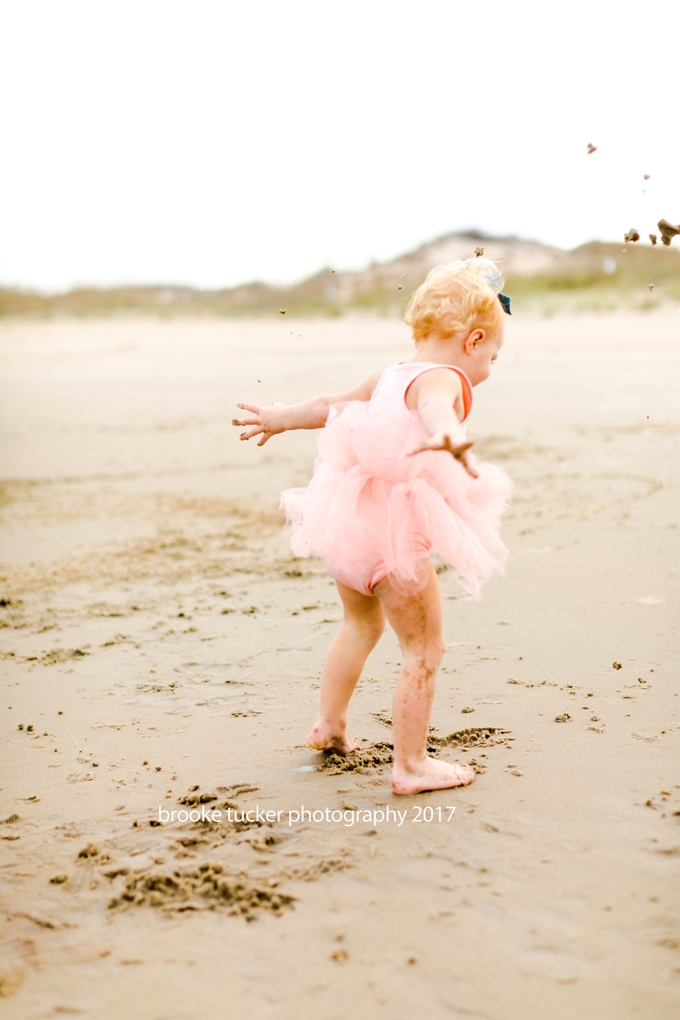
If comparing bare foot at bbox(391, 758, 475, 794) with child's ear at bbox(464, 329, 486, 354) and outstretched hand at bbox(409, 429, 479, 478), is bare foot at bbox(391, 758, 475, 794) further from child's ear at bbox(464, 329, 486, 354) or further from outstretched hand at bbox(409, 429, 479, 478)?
child's ear at bbox(464, 329, 486, 354)

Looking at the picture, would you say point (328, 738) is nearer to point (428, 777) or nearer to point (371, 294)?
point (428, 777)

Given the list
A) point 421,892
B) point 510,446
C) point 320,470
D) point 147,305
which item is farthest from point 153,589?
point 147,305

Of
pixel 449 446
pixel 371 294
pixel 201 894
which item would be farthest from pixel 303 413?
pixel 371 294

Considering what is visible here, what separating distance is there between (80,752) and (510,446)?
16.3 ft

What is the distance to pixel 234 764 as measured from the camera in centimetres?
272

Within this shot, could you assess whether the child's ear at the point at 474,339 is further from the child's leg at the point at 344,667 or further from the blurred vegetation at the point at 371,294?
the blurred vegetation at the point at 371,294

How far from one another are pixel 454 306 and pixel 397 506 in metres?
0.51

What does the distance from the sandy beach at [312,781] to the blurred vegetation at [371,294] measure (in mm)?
9988

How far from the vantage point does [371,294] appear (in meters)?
22.5

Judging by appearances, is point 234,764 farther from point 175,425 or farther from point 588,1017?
point 175,425

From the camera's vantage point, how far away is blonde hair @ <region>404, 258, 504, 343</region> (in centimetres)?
256

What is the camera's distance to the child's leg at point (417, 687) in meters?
2.49

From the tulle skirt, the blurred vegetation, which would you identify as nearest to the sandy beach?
the tulle skirt

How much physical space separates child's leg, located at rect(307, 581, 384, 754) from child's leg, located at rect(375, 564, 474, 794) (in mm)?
158
